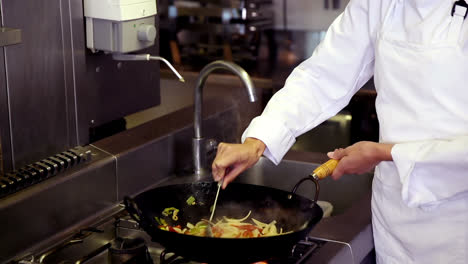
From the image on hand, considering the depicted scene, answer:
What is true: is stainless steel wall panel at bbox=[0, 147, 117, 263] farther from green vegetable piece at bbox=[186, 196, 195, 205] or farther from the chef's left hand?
the chef's left hand

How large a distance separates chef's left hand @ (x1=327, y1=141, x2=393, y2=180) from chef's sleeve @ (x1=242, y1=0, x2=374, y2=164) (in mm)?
168

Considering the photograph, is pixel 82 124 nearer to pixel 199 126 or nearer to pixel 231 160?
pixel 199 126

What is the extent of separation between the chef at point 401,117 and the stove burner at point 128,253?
0.23 metres

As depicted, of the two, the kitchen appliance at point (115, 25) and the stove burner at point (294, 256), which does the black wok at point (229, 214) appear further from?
the kitchen appliance at point (115, 25)

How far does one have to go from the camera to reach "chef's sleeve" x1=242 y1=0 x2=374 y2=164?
152 centimetres

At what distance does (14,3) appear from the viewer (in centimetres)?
153

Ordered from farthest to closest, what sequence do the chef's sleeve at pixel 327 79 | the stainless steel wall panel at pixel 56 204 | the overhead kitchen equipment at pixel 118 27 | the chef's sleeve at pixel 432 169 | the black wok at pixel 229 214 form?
the overhead kitchen equipment at pixel 118 27
the chef's sleeve at pixel 327 79
the stainless steel wall panel at pixel 56 204
the chef's sleeve at pixel 432 169
the black wok at pixel 229 214

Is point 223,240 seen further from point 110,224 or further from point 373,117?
point 373,117

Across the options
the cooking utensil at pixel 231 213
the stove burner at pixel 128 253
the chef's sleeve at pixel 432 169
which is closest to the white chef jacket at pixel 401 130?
the chef's sleeve at pixel 432 169

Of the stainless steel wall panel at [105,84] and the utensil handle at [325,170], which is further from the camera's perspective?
the stainless steel wall panel at [105,84]

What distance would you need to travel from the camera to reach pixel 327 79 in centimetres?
159

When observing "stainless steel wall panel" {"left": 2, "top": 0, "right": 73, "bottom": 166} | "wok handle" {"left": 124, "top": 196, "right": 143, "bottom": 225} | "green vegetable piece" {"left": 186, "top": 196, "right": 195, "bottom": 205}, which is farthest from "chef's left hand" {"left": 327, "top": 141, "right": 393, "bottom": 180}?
"stainless steel wall panel" {"left": 2, "top": 0, "right": 73, "bottom": 166}

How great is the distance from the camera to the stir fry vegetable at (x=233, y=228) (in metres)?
1.39

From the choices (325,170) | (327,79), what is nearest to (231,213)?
(325,170)
